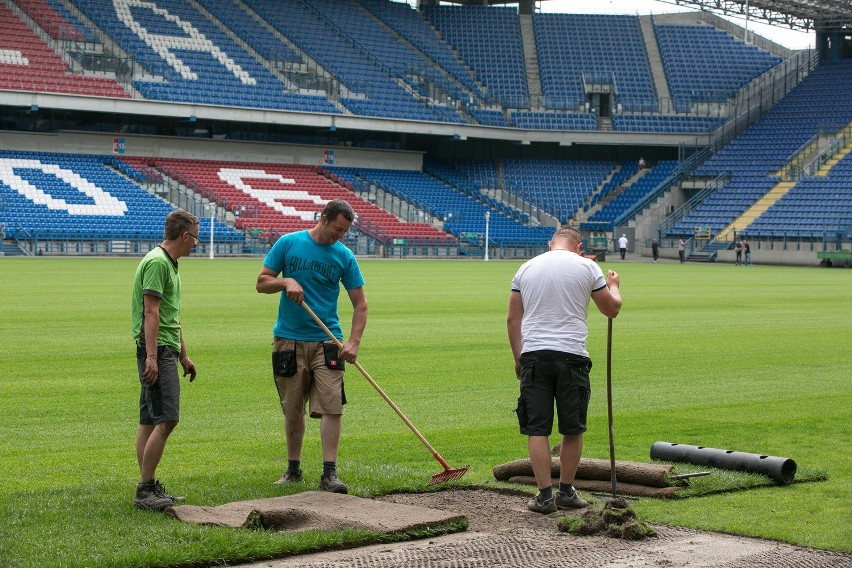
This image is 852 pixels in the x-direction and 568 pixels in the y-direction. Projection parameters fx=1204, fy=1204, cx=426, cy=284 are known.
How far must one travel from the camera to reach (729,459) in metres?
10.2

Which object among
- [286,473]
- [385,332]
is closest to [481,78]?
[385,332]

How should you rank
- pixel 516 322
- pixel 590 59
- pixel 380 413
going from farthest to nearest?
pixel 590 59 < pixel 380 413 < pixel 516 322

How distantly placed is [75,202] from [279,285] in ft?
164

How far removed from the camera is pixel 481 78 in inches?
3177

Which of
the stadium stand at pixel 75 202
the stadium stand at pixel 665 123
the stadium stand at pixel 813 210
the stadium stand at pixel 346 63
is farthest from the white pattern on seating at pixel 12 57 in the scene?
the stadium stand at pixel 813 210

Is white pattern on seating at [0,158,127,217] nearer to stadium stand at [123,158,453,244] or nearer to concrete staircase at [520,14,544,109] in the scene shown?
stadium stand at [123,158,453,244]

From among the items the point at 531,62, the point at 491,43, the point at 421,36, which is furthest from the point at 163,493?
the point at 531,62

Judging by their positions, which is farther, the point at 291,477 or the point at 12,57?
the point at 12,57

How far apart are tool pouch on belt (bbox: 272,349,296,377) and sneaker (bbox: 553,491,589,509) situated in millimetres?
2271

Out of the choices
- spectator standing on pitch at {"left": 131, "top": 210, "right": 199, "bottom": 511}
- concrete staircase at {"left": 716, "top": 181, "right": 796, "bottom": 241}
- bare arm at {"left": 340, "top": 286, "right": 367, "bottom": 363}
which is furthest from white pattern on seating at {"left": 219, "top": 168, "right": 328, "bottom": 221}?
spectator standing on pitch at {"left": 131, "top": 210, "right": 199, "bottom": 511}

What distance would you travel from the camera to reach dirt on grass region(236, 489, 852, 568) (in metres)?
7.25

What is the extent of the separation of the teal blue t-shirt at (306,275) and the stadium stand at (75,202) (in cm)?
4614

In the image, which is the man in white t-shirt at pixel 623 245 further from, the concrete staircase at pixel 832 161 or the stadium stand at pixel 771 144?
the concrete staircase at pixel 832 161

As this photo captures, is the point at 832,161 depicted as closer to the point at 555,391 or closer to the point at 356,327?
the point at 356,327
